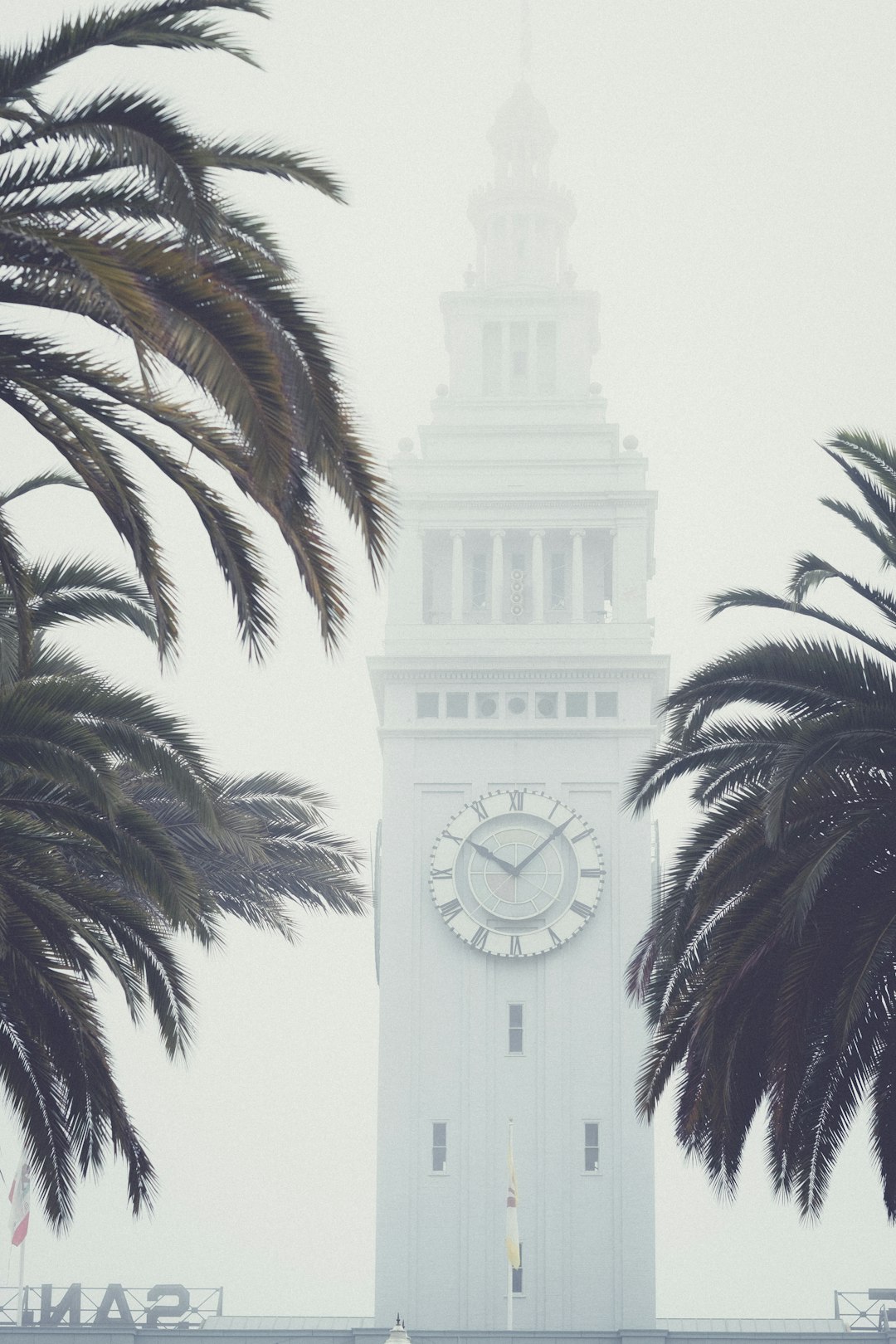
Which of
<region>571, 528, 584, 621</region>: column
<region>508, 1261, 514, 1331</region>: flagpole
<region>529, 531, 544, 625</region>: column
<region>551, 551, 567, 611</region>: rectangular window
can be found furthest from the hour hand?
<region>508, 1261, 514, 1331</region>: flagpole

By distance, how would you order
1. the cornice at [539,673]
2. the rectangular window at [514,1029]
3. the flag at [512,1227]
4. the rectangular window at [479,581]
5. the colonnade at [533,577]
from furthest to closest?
1. the rectangular window at [479,581]
2. the colonnade at [533,577]
3. the cornice at [539,673]
4. the rectangular window at [514,1029]
5. the flag at [512,1227]

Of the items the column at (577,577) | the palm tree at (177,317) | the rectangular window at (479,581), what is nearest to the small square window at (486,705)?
the column at (577,577)

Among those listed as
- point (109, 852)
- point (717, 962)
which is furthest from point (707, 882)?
point (109, 852)

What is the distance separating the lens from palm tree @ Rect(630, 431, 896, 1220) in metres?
24.9

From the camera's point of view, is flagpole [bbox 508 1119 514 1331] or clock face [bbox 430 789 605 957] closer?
flagpole [bbox 508 1119 514 1331]

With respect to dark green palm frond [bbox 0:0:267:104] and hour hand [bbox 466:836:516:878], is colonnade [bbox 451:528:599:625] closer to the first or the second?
hour hand [bbox 466:836:516:878]

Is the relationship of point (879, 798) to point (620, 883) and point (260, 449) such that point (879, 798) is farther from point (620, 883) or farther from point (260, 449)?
point (620, 883)

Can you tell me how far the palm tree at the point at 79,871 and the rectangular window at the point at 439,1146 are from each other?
120ft

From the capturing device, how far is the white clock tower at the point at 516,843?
208 ft

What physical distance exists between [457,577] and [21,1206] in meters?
22.0

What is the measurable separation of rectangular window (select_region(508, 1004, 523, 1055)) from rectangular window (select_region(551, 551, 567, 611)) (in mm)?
12428

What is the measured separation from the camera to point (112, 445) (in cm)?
2058

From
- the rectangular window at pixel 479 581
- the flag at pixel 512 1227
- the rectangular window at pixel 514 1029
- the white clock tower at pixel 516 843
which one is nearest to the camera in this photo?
the flag at pixel 512 1227

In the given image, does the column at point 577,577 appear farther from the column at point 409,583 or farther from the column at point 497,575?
the column at point 409,583
